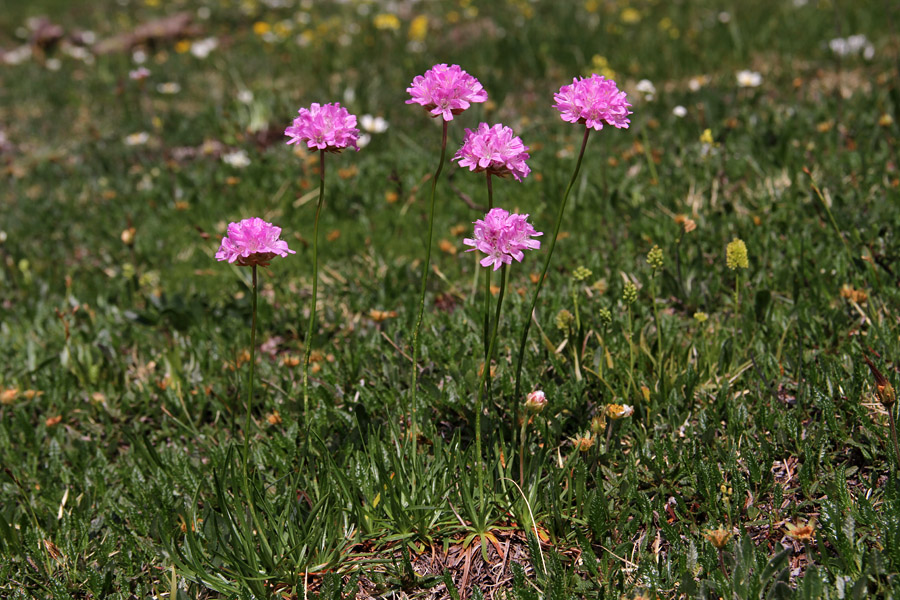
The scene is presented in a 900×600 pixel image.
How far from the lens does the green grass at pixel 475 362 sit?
2.08 metres

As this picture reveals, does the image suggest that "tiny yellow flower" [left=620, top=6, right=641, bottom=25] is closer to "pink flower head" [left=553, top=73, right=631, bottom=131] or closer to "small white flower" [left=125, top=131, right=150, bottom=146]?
"small white flower" [left=125, top=131, right=150, bottom=146]

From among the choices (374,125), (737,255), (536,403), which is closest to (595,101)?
(536,403)

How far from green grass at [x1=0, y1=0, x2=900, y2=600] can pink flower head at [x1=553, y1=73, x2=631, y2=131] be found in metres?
0.86

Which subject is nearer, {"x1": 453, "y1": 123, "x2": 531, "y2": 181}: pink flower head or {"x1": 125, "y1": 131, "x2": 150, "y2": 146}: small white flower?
{"x1": 453, "y1": 123, "x2": 531, "y2": 181}: pink flower head

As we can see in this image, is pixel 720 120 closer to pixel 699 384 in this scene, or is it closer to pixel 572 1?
pixel 699 384

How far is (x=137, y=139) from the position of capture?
20.2 ft

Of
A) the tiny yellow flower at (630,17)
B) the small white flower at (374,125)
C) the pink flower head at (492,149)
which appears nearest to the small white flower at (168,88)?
the small white flower at (374,125)

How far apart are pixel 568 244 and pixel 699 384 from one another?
53.9 inches

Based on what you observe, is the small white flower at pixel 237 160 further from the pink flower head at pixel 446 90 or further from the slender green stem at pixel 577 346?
the pink flower head at pixel 446 90

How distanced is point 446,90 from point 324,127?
1.11 feet

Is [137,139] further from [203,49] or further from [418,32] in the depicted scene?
[418,32]

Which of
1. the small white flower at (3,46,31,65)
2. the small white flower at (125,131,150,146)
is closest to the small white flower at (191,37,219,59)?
the small white flower at (125,131,150,146)

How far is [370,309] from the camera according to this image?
3568mm

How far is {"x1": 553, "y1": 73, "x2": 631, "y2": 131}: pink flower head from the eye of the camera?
1.75 m
